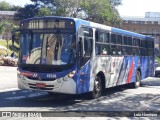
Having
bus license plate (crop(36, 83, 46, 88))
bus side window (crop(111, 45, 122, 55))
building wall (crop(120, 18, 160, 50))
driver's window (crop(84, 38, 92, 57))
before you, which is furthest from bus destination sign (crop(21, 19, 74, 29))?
building wall (crop(120, 18, 160, 50))

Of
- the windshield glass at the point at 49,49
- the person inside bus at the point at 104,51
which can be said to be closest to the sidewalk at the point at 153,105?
the person inside bus at the point at 104,51

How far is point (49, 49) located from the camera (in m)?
11.0

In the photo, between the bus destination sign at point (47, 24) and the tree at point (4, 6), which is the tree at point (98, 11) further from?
the tree at point (4, 6)

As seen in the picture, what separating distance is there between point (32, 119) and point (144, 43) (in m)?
12.7

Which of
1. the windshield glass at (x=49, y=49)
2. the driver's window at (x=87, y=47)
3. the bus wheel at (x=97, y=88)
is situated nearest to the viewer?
the windshield glass at (x=49, y=49)

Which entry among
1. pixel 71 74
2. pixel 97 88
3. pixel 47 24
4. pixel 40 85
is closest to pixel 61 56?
pixel 71 74

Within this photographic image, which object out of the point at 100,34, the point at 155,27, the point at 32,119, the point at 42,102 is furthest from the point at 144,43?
the point at 155,27

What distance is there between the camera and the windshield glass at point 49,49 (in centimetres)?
1084

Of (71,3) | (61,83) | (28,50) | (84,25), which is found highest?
(71,3)

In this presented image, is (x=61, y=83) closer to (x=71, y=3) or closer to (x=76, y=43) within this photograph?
(x=76, y=43)

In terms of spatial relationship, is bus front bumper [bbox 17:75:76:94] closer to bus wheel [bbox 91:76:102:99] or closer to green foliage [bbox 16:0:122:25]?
bus wheel [bbox 91:76:102:99]

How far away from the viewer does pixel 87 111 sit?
1000cm

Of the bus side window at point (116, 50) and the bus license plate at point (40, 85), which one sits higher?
the bus side window at point (116, 50)

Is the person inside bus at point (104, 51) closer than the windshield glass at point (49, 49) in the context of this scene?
No
